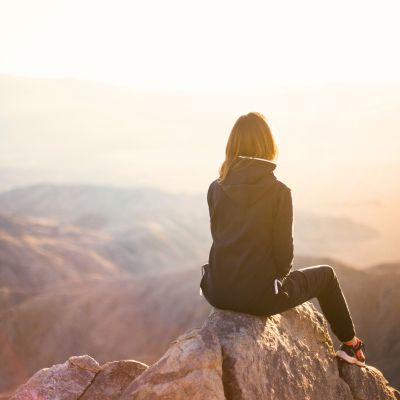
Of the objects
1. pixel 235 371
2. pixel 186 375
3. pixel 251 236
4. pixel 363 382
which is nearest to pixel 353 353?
pixel 363 382

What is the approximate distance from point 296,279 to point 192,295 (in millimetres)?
28657

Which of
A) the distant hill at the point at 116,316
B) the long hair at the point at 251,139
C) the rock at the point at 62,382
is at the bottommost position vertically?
the distant hill at the point at 116,316

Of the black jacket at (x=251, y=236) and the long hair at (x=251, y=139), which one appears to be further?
the long hair at (x=251, y=139)

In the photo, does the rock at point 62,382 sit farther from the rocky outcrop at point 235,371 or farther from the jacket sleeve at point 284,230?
the jacket sleeve at point 284,230

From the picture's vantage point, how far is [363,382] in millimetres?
5824

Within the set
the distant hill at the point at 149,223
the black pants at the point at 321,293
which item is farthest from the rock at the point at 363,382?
the distant hill at the point at 149,223

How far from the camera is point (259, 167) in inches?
186

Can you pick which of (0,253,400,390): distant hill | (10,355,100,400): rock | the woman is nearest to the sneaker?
the woman

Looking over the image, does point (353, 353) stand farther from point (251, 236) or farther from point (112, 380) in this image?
point (112, 380)

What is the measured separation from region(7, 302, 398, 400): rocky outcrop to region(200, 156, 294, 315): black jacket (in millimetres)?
316

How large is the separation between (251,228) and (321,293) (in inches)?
51.5

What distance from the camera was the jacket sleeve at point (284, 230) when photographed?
4.68 meters

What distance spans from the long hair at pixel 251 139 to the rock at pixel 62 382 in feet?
8.64

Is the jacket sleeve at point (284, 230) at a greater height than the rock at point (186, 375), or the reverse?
the jacket sleeve at point (284, 230)
